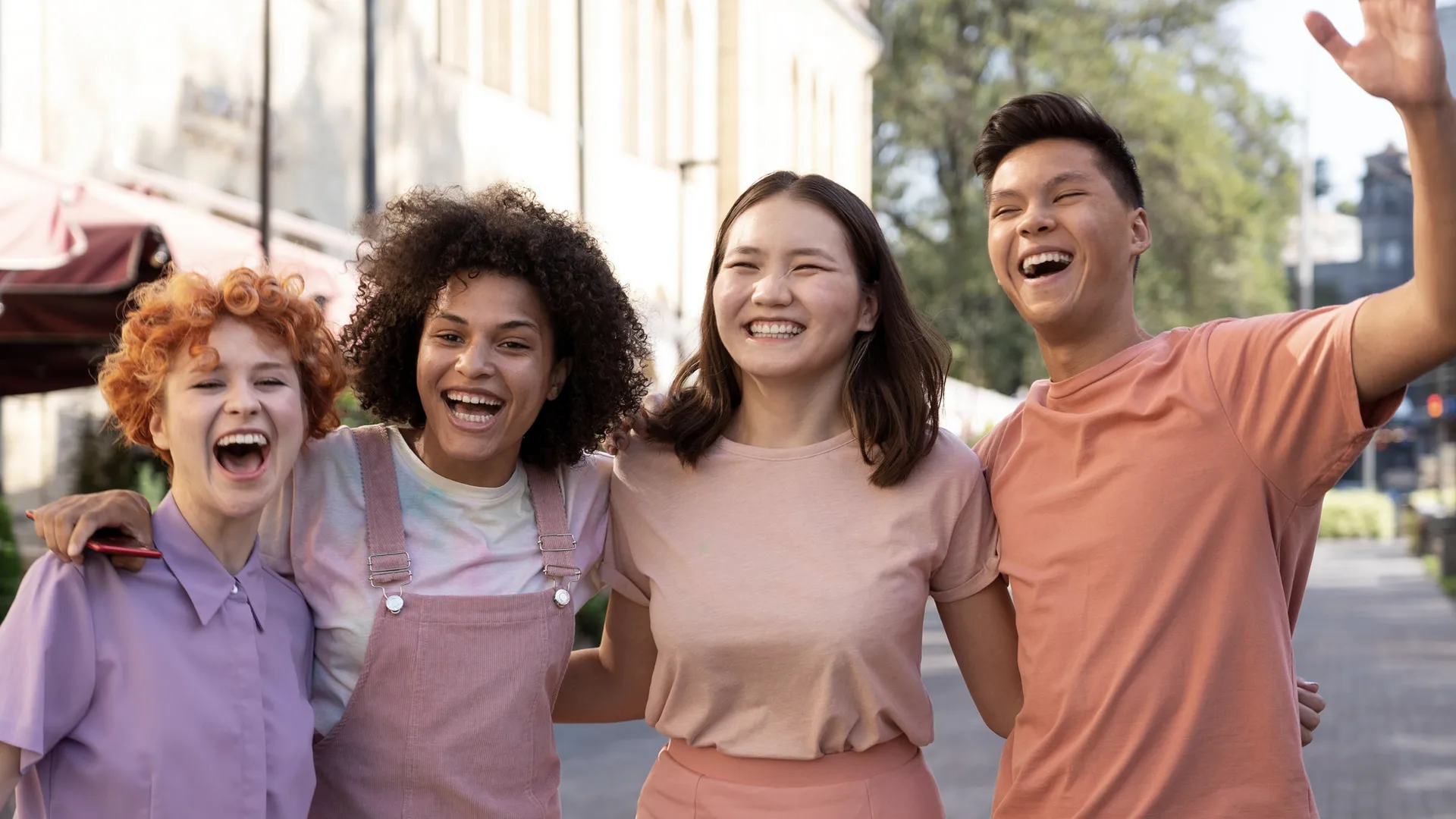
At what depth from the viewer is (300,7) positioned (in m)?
15.2

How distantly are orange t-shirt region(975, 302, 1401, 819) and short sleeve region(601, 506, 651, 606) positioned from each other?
870mm

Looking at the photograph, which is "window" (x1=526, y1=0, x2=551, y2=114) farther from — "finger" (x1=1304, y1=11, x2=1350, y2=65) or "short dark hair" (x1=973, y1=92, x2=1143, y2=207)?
"finger" (x1=1304, y1=11, x2=1350, y2=65)

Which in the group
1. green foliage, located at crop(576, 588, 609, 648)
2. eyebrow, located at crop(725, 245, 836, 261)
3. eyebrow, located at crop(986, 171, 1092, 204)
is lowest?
green foliage, located at crop(576, 588, 609, 648)

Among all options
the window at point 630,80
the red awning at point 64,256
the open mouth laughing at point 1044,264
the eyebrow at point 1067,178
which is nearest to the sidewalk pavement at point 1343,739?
the red awning at point 64,256

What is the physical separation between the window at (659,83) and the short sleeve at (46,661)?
74.6ft

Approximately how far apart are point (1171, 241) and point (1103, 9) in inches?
215

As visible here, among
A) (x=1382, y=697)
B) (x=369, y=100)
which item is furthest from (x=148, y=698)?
(x=369, y=100)

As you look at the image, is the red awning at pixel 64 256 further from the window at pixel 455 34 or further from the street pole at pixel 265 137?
the window at pixel 455 34

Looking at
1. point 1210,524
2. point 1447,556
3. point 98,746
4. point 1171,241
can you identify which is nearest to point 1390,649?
point 1447,556

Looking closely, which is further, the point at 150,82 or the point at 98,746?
the point at 150,82

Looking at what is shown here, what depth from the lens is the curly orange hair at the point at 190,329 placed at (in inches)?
→ 103

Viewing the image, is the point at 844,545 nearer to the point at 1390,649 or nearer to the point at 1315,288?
the point at 1390,649

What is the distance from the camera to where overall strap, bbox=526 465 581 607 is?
2967 mm

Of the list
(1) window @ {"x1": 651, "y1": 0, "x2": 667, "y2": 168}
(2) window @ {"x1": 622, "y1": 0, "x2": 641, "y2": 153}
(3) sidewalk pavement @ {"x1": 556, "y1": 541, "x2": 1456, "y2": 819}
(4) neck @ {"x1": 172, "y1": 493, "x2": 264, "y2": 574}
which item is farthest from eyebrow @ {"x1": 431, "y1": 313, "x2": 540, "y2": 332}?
(1) window @ {"x1": 651, "y1": 0, "x2": 667, "y2": 168}
